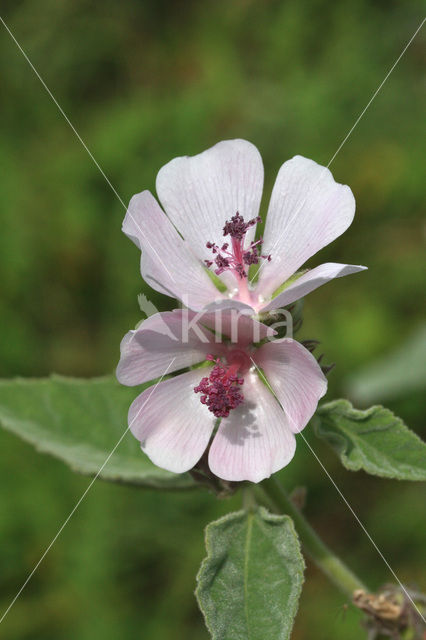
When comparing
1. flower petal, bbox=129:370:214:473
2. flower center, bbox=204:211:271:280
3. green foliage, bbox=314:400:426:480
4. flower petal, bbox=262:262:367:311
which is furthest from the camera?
flower center, bbox=204:211:271:280

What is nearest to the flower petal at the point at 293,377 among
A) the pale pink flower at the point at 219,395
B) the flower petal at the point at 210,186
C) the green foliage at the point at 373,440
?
the pale pink flower at the point at 219,395

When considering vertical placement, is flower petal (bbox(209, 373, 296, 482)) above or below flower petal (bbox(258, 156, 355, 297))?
below

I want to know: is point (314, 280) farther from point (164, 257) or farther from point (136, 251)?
point (136, 251)

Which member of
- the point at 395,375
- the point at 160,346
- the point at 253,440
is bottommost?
the point at 395,375

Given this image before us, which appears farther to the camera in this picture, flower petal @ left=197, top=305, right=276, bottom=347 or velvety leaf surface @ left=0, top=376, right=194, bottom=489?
velvety leaf surface @ left=0, top=376, right=194, bottom=489

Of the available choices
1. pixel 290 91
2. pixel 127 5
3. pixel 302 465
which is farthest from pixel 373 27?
pixel 302 465

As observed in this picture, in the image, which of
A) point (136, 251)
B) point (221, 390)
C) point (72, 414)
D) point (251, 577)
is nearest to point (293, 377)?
point (221, 390)

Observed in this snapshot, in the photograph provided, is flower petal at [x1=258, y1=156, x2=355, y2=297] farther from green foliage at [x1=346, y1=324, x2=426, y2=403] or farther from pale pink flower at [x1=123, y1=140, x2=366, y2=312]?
green foliage at [x1=346, y1=324, x2=426, y2=403]

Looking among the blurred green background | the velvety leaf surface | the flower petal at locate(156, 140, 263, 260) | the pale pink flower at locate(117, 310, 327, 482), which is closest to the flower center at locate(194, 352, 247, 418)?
the pale pink flower at locate(117, 310, 327, 482)
